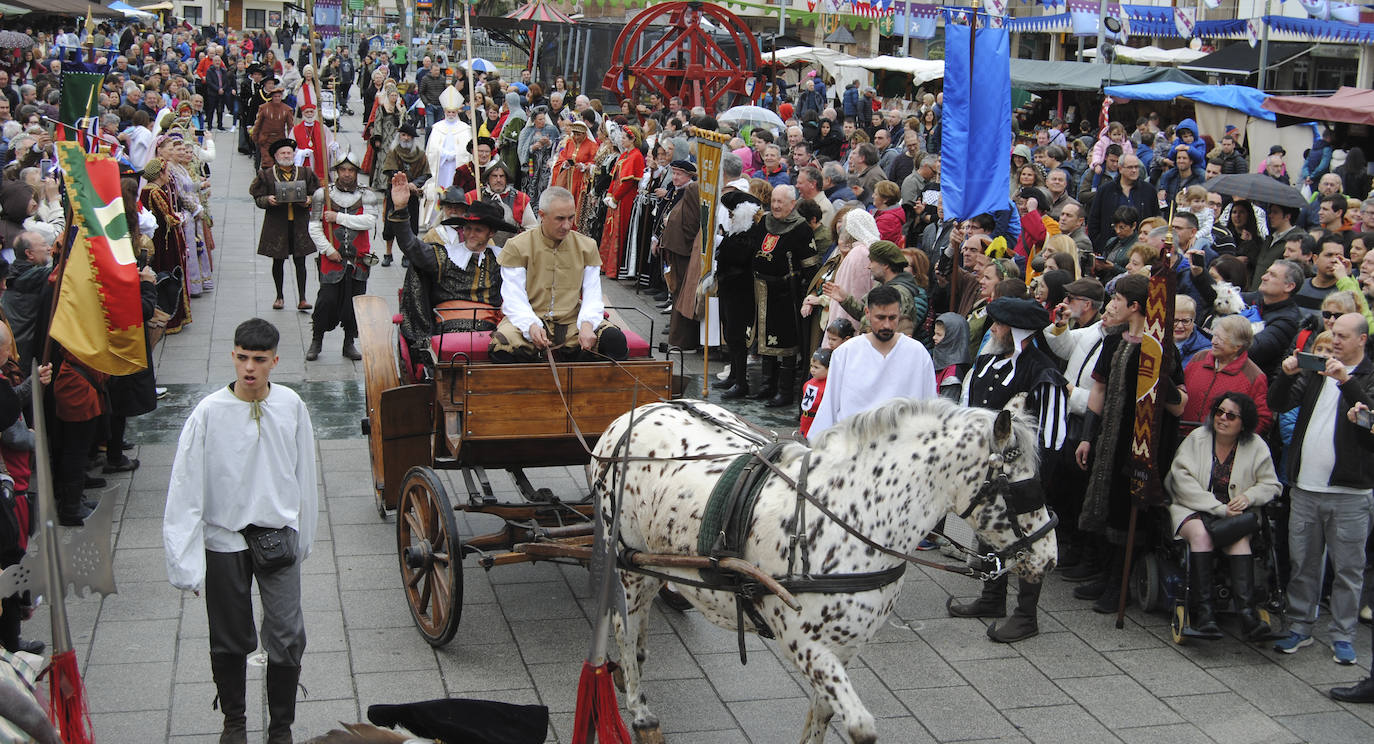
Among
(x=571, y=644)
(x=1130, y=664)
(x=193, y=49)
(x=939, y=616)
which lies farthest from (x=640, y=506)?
→ (x=193, y=49)

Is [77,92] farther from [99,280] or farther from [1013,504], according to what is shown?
[1013,504]

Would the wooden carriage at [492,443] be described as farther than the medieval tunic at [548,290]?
No

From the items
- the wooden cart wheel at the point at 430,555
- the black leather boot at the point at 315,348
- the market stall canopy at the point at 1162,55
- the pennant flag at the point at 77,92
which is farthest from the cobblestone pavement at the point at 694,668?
the market stall canopy at the point at 1162,55

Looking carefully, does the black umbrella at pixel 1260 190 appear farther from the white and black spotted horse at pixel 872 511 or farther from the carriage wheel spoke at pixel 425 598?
the carriage wheel spoke at pixel 425 598

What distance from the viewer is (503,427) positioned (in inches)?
253

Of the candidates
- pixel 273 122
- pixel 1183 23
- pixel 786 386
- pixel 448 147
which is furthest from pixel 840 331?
pixel 1183 23

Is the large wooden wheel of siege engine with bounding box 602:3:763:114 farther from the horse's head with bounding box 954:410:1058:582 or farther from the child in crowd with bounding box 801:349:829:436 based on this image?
the horse's head with bounding box 954:410:1058:582

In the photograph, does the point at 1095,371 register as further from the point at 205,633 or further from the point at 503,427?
the point at 205,633

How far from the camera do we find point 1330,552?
683cm

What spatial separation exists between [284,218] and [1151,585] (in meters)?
9.74

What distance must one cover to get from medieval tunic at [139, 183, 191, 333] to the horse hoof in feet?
27.1

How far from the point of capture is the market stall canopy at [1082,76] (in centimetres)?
2531

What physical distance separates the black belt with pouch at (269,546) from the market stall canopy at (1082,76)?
A: 76.2 ft

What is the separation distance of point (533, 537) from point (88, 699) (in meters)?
2.13
